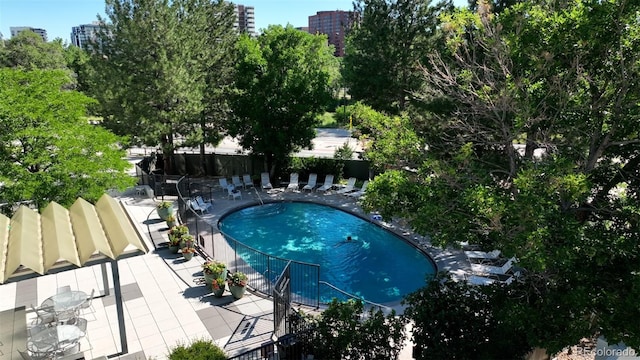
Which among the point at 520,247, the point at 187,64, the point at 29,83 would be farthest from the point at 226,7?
the point at 520,247

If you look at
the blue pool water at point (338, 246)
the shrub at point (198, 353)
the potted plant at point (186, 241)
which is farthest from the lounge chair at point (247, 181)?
the shrub at point (198, 353)

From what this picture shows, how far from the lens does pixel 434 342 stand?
7.77 meters

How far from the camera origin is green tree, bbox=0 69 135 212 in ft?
34.9

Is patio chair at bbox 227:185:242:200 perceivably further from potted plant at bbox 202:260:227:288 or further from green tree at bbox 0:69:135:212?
potted plant at bbox 202:260:227:288

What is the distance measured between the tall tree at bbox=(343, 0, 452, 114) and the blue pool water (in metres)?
8.04

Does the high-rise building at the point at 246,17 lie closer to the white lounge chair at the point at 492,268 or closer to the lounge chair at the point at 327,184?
the lounge chair at the point at 327,184

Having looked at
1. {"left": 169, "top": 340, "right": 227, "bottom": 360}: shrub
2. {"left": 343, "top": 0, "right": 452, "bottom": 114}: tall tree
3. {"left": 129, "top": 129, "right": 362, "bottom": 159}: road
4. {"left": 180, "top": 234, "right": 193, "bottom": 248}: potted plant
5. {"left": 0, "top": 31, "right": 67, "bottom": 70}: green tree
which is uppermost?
{"left": 0, "top": 31, "right": 67, "bottom": 70}: green tree

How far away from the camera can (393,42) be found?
2256 cm

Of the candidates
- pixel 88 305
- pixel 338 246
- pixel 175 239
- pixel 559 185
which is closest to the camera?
pixel 559 185

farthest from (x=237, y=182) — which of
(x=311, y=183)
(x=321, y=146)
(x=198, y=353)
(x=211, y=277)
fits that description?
(x=321, y=146)

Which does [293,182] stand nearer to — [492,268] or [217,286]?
[217,286]

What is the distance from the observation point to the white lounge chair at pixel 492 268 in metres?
13.3

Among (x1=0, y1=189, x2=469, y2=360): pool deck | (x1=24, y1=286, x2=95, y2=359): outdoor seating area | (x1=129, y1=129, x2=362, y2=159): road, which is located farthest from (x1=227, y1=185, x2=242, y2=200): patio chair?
(x1=24, y1=286, x2=95, y2=359): outdoor seating area

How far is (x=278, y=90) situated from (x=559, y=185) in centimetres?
1719
